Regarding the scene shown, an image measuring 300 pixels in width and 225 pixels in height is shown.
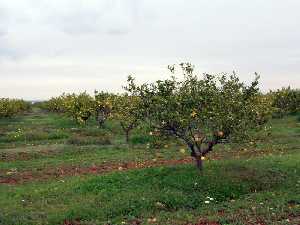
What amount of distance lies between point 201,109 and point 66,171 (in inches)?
339

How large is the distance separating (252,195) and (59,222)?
273 inches

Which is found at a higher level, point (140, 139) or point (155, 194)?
point (140, 139)

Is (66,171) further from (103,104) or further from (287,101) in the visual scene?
(287,101)

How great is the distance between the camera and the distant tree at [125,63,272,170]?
19.5m

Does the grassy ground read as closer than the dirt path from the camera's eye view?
Yes

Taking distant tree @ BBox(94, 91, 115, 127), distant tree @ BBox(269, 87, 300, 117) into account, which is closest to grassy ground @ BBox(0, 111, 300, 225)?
distant tree @ BBox(94, 91, 115, 127)

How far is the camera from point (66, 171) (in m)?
24.9

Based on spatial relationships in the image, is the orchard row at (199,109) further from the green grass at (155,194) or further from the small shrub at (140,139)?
the small shrub at (140,139)

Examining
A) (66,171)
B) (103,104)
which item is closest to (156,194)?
(66,171)

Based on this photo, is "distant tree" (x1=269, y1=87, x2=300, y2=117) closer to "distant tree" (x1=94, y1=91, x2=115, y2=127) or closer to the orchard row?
"distant tree" (x1=94, y1=91, x2=115, y2=127)

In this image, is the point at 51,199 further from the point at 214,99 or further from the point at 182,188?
the point at 214,99

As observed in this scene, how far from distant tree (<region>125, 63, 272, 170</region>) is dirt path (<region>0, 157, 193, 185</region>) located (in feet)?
17.5

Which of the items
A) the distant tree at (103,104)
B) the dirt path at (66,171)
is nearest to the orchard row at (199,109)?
the dirt path at (66,171)

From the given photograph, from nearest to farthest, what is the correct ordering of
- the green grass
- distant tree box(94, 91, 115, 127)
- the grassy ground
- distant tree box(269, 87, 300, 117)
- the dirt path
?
1. the grassy ground
2. the green grass
3. the dirt path
4. distant tree box(94, 91, 115, 127)
5. distant tree box(269, 87, 300, 117)
